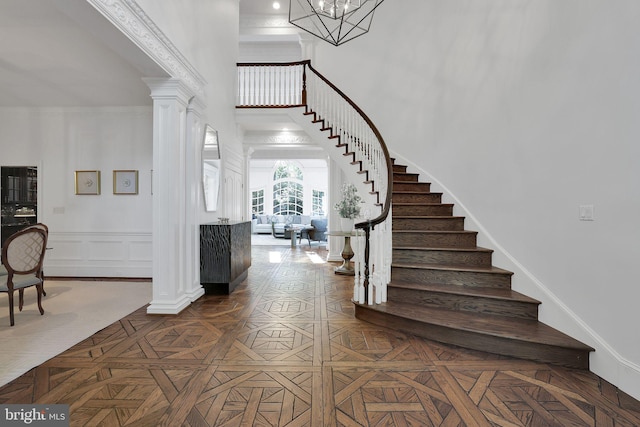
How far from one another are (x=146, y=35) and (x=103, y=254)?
382cm

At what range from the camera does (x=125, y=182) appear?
489 centimetres

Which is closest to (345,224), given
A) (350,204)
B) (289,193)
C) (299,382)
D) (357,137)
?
(350,204)

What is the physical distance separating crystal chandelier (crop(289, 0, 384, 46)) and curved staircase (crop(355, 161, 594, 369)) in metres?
2.27

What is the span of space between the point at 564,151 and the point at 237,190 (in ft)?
16.2

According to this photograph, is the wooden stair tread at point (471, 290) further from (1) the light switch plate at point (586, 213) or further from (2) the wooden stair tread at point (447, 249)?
(1) the light switch plate at point (586, 213)

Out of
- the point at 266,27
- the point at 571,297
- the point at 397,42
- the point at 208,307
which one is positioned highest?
the point at 266,27

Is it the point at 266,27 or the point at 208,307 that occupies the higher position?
the point at 266,27

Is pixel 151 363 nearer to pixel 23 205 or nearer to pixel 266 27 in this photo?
pixel 23 205

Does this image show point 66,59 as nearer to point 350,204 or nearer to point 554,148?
point 350,204

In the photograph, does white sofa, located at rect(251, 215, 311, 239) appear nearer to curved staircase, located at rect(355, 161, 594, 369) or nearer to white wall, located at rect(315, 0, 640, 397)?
white wall, located at rect(315, 0, 640, 397)

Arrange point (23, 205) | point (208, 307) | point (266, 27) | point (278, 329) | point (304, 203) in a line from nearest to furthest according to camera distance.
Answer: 1. point (278, 329)
2. point (208, 307)
3. point (23, 205)
4. point (266, 27)
5. point (304, 203)

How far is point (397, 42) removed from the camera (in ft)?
19.4

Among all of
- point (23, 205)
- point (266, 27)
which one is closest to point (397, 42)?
point (266, 27)

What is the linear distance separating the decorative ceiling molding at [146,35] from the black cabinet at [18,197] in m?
3.70
